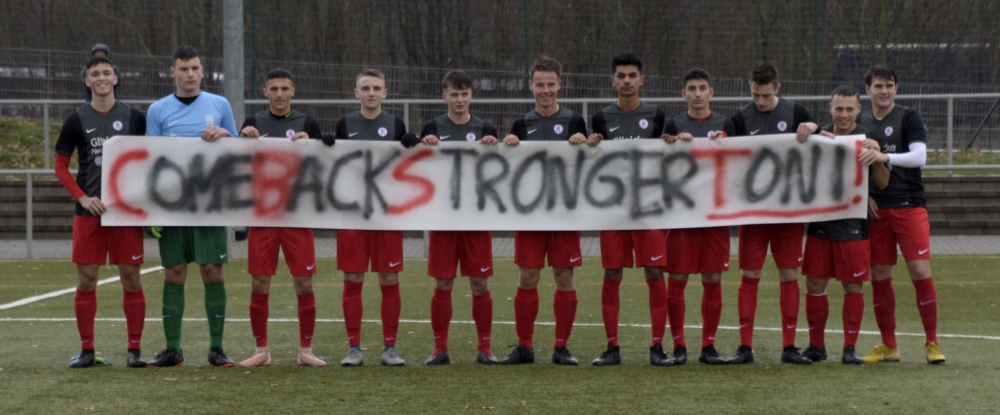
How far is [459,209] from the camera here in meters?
7.61

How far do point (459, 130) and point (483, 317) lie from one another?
1.20 metres

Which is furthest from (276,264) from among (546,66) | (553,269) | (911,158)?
(911,158)

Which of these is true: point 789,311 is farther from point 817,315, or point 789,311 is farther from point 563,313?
point 563,313

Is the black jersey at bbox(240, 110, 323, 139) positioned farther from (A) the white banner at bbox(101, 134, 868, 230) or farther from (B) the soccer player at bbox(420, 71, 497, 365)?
(B) the soccer player at bbox(420, 71, 497, 365)

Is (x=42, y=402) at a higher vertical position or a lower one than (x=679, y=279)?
lower

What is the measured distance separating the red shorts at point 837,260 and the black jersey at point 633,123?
1.20m

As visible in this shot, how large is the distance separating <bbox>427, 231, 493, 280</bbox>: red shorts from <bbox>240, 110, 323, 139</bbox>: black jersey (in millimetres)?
1051

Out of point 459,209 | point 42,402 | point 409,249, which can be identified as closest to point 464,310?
point 459,209

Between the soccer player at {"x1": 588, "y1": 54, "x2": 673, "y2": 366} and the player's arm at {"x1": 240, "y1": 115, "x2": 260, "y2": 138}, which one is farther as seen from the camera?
the player's arm at {"x1": 240, "y1": 115, "x2": 260, "y2": 138}

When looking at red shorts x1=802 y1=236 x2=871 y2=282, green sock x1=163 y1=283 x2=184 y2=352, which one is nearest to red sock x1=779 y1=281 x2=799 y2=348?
red shorts x1=802 y1=236 x2=871 y2=282

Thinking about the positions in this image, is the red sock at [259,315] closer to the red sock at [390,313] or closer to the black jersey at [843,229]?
the red sock at [390,313]

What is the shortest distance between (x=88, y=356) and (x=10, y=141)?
12.4 metres

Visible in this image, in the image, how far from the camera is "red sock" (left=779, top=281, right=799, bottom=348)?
7320mm

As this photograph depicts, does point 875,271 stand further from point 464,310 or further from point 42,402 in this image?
point 42,402
